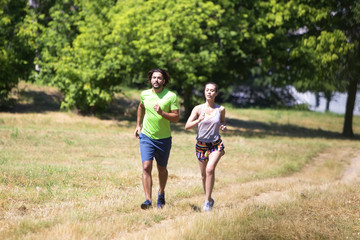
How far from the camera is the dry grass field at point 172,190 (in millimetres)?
6031

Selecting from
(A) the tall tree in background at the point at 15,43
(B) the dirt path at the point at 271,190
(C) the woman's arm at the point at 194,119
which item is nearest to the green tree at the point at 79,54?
(A) the tall tree in background at the point at 15,43

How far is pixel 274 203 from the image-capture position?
8.02 metres

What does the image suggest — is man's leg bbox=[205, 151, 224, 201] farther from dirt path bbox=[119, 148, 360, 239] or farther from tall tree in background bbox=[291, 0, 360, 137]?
tall tree in background bbox=[291, 0, 360, 137]

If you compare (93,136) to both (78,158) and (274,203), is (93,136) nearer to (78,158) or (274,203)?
(78,158)

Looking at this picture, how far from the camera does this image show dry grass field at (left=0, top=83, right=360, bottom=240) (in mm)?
6031

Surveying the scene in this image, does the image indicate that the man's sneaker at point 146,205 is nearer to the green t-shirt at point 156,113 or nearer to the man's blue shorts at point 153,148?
the man's blue shorts at point 153,148

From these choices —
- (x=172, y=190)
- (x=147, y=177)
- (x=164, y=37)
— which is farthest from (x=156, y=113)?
(x=164, y=37)

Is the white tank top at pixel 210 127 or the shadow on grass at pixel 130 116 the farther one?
the shadow on grass at pixel 130 116

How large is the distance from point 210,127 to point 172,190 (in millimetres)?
2457

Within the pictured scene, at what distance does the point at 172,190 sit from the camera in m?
9.22

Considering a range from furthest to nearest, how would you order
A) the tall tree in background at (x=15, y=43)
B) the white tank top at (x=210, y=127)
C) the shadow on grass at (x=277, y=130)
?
the shadow on grass at (x=277, y=130) < the tall tree in background at (x=15, y=43) < the white tank top at (x=210, y=127)

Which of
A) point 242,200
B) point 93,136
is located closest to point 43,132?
point 93,136

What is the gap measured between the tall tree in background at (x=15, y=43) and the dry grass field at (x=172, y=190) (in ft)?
8.25

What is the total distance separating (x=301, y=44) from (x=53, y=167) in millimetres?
15741
